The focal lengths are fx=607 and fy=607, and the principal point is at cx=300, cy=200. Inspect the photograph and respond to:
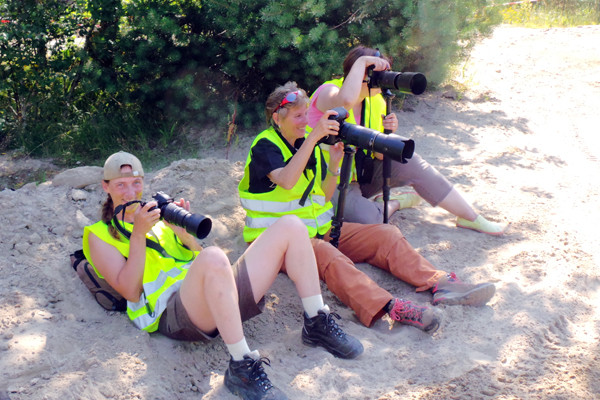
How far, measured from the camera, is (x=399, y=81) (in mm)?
3504

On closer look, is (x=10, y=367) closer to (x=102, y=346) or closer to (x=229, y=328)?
(x=102, y=346)

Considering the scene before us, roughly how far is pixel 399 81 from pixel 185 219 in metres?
1.61

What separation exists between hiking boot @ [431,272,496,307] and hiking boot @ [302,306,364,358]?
0.63 m

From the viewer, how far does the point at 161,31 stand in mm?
5508

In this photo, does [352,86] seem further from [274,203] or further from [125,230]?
[125,230]

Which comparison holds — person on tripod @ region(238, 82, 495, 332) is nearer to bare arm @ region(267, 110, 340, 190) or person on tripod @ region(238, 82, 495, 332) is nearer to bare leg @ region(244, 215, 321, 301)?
bare arm @ region(267, 110, 340, 190)

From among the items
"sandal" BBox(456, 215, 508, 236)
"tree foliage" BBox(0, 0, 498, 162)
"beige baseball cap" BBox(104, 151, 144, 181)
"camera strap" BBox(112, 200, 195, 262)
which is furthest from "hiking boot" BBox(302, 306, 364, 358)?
"tree foliage" BBox(0, 0, 498, 162)

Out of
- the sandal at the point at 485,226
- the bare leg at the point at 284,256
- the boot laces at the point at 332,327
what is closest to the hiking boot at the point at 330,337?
the boot laces at the point at 332,327

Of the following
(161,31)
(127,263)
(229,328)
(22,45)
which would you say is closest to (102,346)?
(127,263)

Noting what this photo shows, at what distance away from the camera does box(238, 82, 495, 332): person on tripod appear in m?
3.09

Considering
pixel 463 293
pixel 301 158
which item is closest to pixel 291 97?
pixel 301 158

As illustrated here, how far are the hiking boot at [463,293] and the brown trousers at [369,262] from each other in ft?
0.26

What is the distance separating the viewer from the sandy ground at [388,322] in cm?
262

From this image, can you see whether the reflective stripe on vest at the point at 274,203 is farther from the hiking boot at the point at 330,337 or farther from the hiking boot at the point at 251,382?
the hiking boot at the point at 251,382
